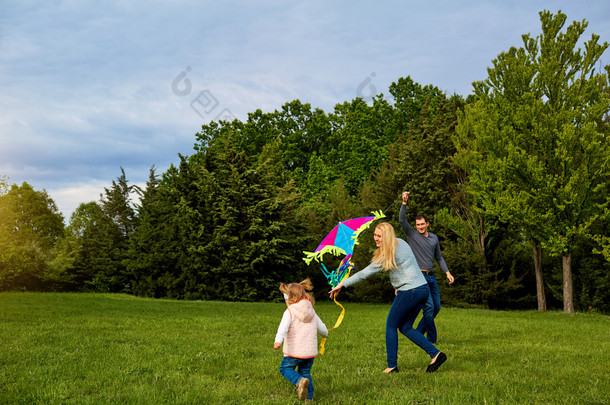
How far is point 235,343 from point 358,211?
19.1 meters

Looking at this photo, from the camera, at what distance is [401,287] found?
255 inches

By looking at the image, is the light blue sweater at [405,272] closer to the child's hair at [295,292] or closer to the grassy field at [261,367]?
the grassy field at [261,367]

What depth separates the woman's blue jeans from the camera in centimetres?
639

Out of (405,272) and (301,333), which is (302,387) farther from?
(405,272)

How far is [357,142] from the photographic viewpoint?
1452 inches

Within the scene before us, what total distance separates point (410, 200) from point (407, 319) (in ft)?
59.9

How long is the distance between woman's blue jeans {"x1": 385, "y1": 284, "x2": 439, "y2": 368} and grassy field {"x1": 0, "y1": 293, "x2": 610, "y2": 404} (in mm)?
333

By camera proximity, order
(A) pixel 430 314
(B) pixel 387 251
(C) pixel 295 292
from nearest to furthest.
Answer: (C) pixel 295 292, (B) pixel 387 251, (A) pixel 430 314

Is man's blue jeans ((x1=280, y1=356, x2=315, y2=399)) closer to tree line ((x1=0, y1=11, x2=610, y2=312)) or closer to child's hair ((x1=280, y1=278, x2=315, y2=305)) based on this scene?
child's hair ((x1=280, y1=278, x2=315, y2=305))

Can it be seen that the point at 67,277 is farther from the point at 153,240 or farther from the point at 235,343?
the point at 235,343

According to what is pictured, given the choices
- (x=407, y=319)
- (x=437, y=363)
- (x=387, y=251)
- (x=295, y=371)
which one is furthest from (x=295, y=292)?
(x=437, y=363)

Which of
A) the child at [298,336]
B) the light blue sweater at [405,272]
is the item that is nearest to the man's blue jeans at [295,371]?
the child at [298,336]

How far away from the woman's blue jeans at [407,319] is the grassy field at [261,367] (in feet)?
1.09

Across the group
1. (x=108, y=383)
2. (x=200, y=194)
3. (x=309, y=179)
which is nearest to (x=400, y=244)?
(x=108, y=383)
